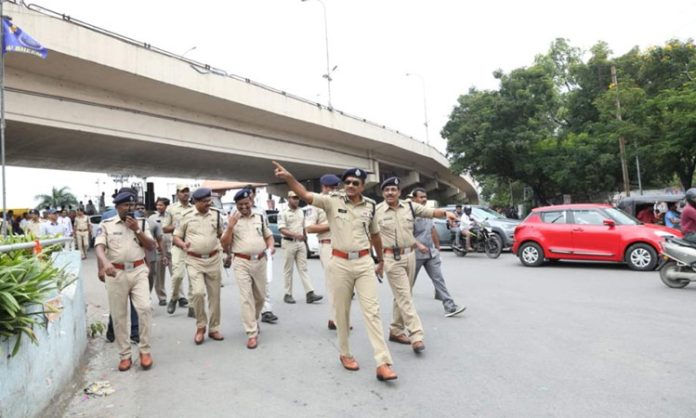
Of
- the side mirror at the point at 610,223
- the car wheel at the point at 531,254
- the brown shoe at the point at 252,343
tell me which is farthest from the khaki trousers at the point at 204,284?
the side mirror at the point at 610,223

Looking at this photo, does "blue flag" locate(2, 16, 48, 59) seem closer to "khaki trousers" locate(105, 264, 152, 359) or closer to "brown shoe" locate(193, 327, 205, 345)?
"khaki trousers" locate(105, 264, 152, 359)

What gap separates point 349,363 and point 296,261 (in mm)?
3570

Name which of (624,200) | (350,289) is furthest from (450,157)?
(350,289)

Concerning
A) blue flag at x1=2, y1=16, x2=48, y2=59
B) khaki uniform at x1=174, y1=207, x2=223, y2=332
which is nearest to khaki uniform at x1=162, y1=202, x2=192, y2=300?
khaki uniform at x1=174, y1=207, x2=223, y2=332

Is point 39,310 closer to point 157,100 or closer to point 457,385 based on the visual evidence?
point 457,385

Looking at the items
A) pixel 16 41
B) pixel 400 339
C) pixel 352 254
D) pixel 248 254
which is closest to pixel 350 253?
pixel 352 254

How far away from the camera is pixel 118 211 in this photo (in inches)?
192

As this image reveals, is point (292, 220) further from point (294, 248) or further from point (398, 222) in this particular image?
point (398, 222)

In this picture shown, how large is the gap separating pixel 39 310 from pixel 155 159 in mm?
19374

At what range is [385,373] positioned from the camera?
4.00m

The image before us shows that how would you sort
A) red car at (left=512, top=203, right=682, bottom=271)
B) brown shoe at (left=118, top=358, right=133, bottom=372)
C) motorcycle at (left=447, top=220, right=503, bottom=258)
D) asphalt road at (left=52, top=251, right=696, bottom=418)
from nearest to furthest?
asphalt road at (left=52, top=251, right=696, bottom=418) < brown shoe at (left=118, top=358, right=133, bottom=372) < red car at (left=512, top=203, right=682, bottom=271) < motorcycle at (left=447, top=220, right=503, bottom=258)

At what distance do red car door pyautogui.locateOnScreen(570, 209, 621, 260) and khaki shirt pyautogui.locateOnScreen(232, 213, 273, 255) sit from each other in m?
8.01

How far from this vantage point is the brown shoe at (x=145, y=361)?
4.70 metres

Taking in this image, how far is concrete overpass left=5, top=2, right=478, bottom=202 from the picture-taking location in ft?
42.7
